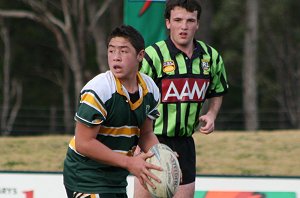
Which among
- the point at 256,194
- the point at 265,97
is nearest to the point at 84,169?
the point at 256,194

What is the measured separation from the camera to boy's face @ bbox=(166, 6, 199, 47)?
649 cm

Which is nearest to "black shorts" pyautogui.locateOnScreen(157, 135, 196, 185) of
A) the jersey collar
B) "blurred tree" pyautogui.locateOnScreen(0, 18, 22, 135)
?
the jersey collar

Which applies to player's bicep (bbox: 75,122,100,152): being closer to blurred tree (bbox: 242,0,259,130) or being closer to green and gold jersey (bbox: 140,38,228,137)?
green and gold jersey (bbox: 140,38,228,137)

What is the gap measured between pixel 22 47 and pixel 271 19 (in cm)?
1238

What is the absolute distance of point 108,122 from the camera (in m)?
5.04

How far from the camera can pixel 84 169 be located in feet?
16.9

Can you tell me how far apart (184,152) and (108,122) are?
71.0 inches

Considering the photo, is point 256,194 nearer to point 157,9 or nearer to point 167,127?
point 167,127

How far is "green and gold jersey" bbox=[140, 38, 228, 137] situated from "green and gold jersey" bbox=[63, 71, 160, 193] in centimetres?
117

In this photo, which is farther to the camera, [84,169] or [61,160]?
[61,160]

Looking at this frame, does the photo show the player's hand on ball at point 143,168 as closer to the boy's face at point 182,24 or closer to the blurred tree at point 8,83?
the boy's face at point 182,24

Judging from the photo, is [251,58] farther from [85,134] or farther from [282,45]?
[85,134]

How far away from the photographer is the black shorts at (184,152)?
22.0 feet

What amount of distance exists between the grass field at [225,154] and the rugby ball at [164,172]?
6649 mm
